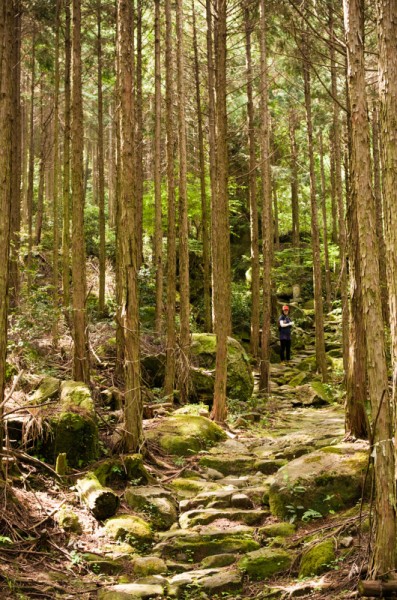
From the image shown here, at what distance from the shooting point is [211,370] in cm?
1447

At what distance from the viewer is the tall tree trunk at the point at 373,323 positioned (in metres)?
4.73

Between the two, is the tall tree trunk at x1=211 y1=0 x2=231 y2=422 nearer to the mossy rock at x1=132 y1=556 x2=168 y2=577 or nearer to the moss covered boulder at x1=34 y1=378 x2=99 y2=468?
the moss covered boulder at x1=34 y1=378 x2=99 y2=468

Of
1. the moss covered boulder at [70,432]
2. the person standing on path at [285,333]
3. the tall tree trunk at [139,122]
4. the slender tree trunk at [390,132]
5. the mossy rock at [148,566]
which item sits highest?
the tall tree trunk at [139,122]

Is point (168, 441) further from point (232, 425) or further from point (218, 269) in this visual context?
point (218, 269)

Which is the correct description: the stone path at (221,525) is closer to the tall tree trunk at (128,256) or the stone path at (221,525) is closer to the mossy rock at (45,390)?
the tall tree trunk at (128,256)

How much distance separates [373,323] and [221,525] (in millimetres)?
3565

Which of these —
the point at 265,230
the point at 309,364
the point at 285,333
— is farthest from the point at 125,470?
the point at 309,364

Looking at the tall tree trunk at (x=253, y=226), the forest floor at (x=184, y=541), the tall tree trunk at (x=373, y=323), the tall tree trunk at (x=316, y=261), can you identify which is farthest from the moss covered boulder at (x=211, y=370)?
the tall tree trunk at (x=373, y=323)

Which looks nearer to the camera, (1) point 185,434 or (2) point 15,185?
(1) point 185,434

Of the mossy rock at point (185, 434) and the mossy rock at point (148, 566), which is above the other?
the mossy rock at point (185, 434)

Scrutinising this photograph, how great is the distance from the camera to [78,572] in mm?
6059

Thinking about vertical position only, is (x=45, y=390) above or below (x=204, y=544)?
above

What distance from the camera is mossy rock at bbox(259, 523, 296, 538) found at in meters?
6.80

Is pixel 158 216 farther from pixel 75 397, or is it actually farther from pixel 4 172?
pixel 4 172
